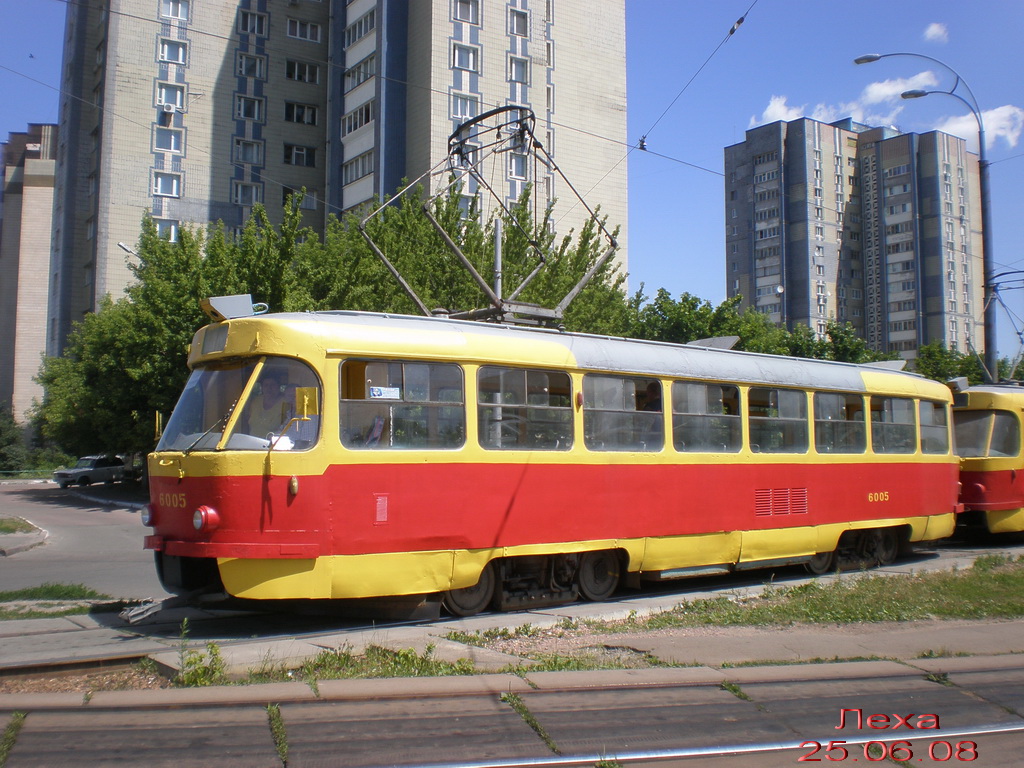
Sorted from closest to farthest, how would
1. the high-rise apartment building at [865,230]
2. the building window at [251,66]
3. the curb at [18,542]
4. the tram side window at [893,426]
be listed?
1. the tram side window at [893,426]
2. the curb at [18,542]
3. the building window at [251,66]
4. the high-rise apartment building at [865,230]

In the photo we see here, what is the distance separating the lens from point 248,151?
46125mm

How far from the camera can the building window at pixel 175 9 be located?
143 feet

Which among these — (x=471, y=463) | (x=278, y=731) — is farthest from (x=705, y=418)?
(x=278, y=731)

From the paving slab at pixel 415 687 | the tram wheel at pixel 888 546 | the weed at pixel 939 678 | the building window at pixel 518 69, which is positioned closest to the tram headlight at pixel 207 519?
the paving slab at pixel 415 687

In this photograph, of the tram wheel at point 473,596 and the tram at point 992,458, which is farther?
the tram at point 992,458

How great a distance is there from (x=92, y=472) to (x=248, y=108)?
1965cm

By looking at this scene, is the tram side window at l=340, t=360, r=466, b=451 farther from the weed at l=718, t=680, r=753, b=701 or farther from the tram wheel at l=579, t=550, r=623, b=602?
the weed at l=718, t=680, r=753, b=701

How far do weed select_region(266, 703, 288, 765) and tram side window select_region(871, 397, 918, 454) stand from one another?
10575mm

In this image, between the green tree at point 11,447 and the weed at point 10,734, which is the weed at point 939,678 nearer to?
the weed at point 10,734

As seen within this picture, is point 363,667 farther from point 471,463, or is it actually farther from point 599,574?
point 599,574

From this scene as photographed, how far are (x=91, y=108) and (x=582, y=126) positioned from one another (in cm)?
2574

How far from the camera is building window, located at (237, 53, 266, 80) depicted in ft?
151

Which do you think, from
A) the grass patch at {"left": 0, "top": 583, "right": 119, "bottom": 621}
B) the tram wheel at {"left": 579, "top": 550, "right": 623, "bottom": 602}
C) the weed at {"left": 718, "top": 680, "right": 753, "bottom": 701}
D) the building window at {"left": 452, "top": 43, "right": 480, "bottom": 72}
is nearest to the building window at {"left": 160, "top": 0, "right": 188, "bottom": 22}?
the building window at {"left": 452, "top": 43, "right": 480, "bottom": 72}

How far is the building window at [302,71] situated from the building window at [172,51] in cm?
551
